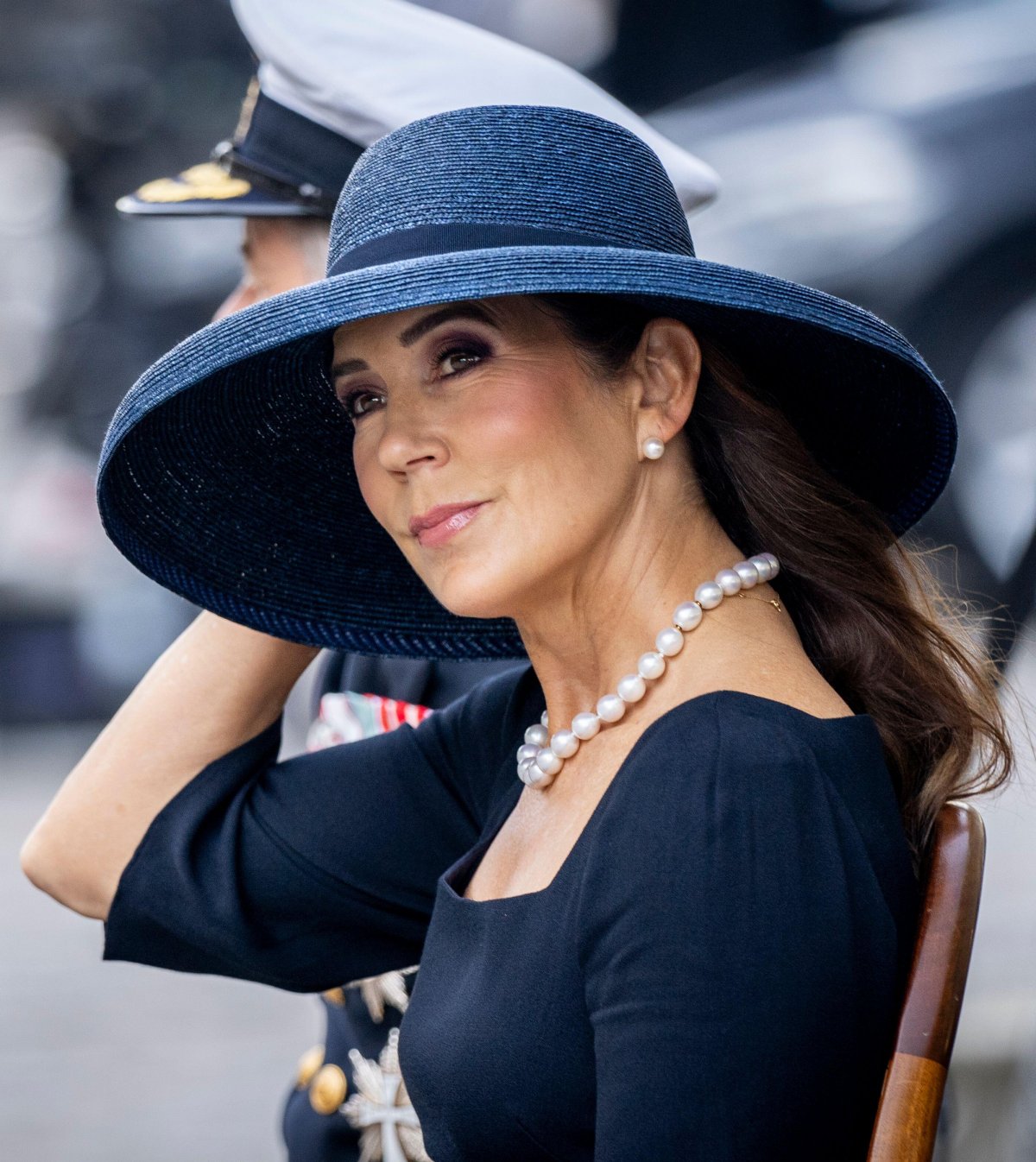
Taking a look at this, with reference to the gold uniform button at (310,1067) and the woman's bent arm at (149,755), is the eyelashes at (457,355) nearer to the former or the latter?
the woman's bent arm at (149,755)

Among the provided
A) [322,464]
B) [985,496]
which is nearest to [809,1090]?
[322,464]

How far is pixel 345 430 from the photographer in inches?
75.2

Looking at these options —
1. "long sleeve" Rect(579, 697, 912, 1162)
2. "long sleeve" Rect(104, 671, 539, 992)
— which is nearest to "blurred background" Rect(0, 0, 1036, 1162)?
"long sleeve" Rect(104, 671, 539, 992)

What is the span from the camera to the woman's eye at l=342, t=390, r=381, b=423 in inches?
64.9

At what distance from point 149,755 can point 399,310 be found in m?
0.87

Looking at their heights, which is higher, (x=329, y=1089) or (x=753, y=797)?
(x=753, y=797)

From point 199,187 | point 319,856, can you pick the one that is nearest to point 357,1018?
point 319,856

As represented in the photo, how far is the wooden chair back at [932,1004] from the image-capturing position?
120 cm

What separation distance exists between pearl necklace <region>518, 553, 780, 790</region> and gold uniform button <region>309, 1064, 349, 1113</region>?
714 mm

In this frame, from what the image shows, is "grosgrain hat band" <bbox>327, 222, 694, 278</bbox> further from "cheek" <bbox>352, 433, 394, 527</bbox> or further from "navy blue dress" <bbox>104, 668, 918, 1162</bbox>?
"navy blue dress" <bbox>104, 668, 918, 1162</bbox>

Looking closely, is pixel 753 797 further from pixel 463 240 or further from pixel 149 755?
pixel 149 755

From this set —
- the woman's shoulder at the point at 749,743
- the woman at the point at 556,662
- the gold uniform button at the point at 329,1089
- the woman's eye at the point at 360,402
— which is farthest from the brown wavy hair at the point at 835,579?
the gold uniform button at the point at 329,1089

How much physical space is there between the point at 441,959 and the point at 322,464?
0.69 meters

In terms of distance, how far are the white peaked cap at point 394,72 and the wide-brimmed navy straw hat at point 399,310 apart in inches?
21.7
